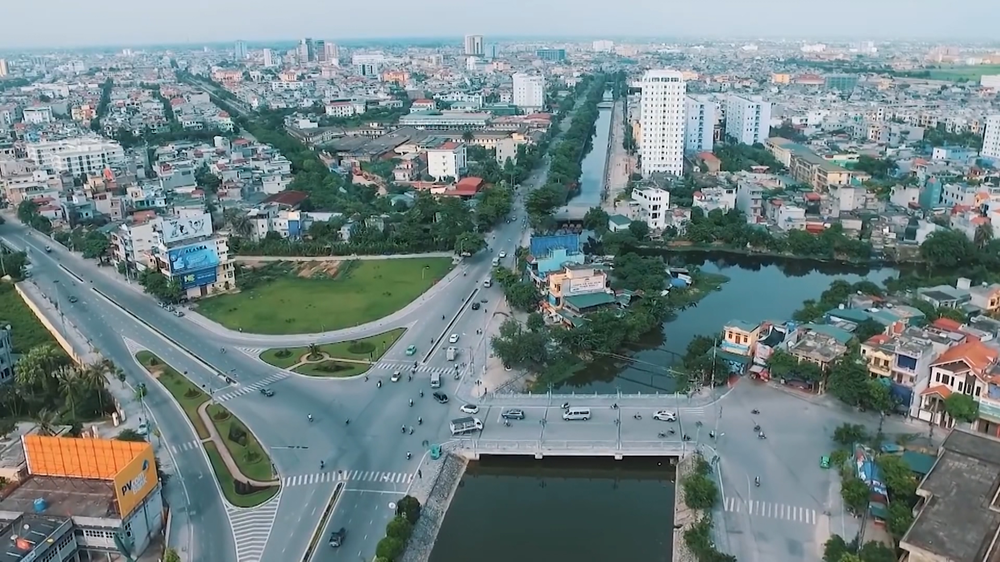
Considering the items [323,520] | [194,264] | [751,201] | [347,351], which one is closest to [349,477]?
[323,520]

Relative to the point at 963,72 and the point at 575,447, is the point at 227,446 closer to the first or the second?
the point at 575,447

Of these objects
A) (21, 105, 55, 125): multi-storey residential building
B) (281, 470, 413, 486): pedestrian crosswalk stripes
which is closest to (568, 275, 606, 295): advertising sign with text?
(281, 470, 413, 486): pedestrian crosswalk stripes

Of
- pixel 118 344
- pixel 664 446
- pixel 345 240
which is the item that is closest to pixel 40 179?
pixel 345 240

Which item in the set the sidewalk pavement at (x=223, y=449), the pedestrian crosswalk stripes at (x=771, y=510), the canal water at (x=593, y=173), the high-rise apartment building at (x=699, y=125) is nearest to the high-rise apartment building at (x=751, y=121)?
the high-rise apartment building at (x=699, y=125)

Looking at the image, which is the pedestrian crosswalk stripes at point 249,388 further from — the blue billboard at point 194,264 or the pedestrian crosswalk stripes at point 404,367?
the blue billboard at point 194,264

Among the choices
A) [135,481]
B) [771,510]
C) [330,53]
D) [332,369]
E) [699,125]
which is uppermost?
[330,53]

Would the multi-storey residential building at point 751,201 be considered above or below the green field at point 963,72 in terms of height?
below
